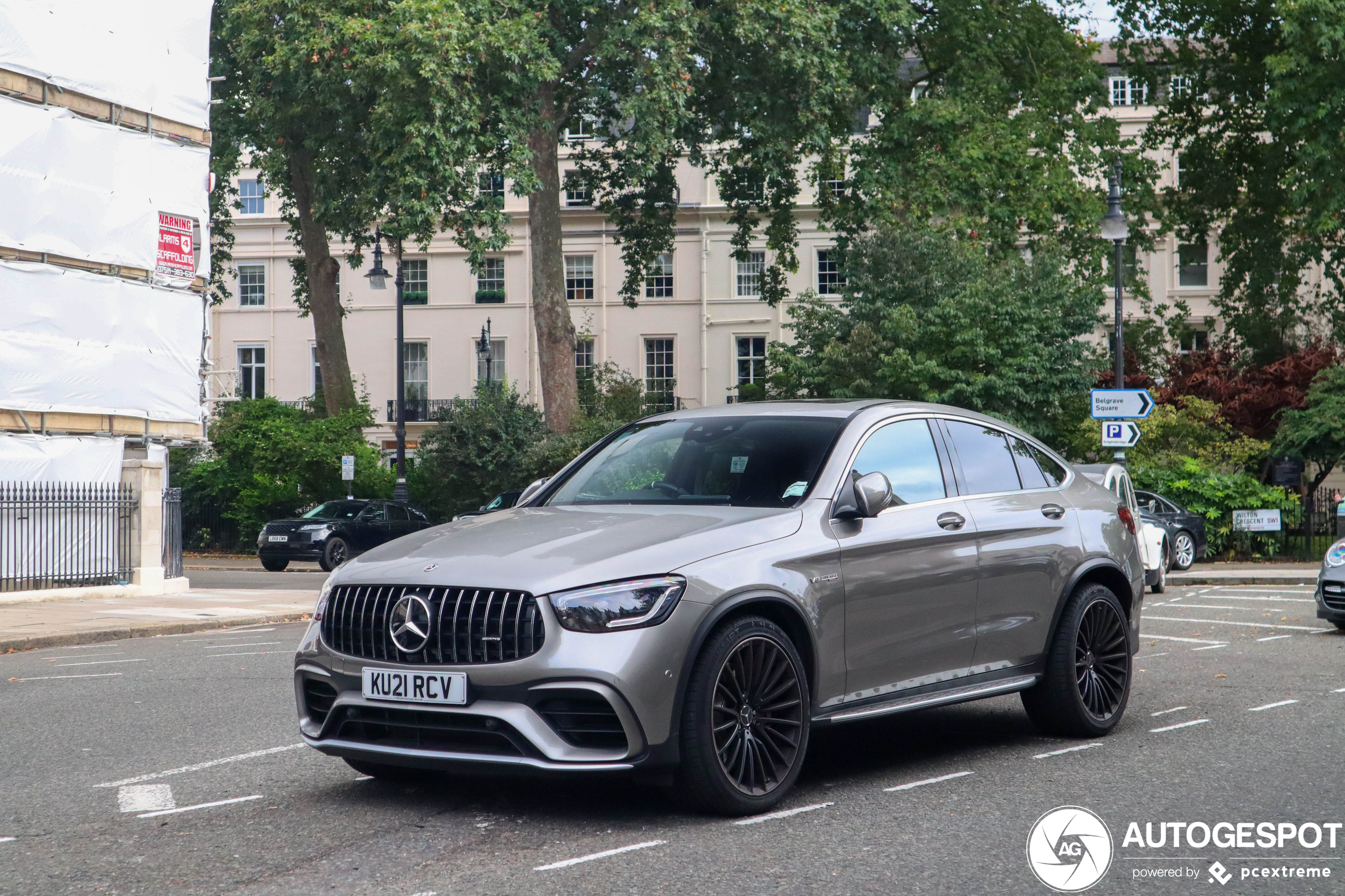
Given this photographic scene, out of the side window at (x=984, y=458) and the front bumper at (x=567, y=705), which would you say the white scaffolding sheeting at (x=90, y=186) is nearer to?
the side window at (x=984, y=458)

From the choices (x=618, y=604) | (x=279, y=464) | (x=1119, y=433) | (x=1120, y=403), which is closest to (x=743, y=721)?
(x=618, y=604)

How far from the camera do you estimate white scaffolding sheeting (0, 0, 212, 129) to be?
72.9 feet

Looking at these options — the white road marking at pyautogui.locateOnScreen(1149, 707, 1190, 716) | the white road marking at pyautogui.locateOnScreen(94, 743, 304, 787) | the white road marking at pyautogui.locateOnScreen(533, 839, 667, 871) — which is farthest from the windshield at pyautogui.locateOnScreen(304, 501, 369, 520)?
the white road marking at pyautogui.locateOnScreen(533, 839, 667, 871)

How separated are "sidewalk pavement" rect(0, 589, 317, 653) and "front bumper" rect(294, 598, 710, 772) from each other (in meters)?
10.9

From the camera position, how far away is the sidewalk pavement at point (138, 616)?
15781mm

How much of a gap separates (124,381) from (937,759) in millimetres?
20156

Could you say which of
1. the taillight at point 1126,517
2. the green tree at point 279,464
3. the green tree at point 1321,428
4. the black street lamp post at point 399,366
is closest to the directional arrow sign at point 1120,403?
the green tree at point 1321,428

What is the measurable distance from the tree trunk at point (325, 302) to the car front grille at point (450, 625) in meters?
34.7

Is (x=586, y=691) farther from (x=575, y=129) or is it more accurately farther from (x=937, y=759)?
(x=575, y=129)

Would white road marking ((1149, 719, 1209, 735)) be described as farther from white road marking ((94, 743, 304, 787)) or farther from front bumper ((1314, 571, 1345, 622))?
front bumper ((1314, 571, 1345, 622))

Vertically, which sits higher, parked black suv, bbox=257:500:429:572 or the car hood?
the car hood

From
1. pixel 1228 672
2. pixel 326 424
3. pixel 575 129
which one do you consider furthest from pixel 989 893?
pixel 326 424

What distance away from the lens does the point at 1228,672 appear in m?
11.0

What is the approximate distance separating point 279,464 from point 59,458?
1680cm
